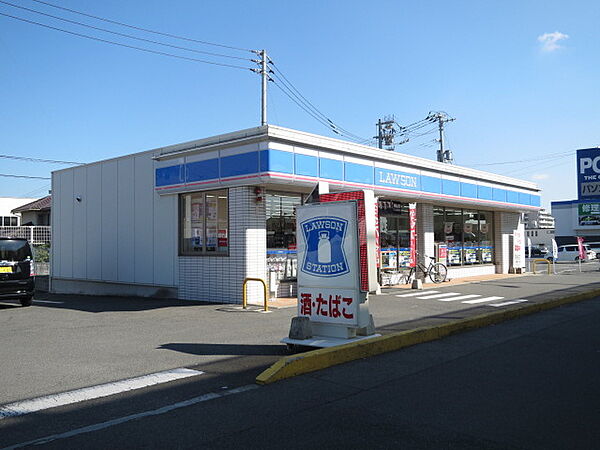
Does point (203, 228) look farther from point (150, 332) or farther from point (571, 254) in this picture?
point (571, 254)

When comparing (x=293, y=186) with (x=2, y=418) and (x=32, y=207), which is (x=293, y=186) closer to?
(x=2, y=418)

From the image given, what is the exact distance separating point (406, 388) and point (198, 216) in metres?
10.2

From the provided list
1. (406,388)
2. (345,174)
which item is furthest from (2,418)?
(345,174)

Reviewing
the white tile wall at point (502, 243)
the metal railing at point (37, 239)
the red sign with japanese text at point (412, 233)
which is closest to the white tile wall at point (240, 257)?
the red sign with japanese text at point (412, 233)

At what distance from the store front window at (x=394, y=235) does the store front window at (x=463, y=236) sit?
2100 mm

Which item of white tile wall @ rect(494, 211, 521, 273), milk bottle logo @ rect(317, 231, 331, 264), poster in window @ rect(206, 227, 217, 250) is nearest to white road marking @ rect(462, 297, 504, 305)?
milk bottle logo @ rect(317, 231, 331, 264)

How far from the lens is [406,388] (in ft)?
19.1

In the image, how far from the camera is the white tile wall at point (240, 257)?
530 inches

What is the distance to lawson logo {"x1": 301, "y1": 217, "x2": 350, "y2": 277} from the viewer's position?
7.94 m

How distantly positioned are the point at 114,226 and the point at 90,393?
12158 mm

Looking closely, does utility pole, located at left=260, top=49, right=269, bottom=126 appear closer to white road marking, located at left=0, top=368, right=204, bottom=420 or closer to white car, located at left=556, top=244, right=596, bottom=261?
white road marking, located at left=0, top=368, right=204, bottom=420

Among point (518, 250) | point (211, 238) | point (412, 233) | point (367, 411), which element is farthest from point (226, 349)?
point (518, 250)

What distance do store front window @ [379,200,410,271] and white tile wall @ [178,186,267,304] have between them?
19.3 feet

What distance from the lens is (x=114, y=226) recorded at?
1723cm
